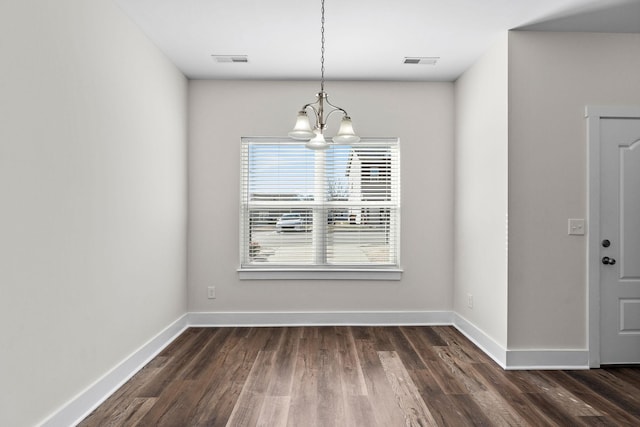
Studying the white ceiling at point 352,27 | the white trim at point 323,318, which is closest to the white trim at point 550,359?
the white trim at point 323,318

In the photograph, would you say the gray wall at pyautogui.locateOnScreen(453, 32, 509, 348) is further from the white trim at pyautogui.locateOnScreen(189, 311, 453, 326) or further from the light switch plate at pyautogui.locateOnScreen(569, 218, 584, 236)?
the light switch plate at pyautogui.locateOnScreen(569, 218, 584, 236)

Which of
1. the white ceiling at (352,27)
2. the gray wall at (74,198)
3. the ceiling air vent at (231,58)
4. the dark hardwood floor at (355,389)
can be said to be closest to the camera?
the gray wall at (74,198)

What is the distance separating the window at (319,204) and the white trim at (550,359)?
1.60 m

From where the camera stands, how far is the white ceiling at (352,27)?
2.87 meters

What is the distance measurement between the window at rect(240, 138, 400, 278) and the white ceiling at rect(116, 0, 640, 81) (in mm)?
926

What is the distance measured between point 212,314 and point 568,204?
362 cm

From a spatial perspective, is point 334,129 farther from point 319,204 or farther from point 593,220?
point 593,220

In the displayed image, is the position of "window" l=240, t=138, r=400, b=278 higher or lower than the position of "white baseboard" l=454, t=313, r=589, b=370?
higher

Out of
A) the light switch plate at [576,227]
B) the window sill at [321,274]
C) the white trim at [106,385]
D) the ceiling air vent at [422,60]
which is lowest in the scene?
the white trim at [106,385]

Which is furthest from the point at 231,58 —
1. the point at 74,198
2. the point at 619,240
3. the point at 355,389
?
the point at 619,240

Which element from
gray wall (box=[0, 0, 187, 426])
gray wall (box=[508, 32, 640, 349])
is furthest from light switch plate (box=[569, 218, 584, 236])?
gray wall (box=[0, 0, 187, 426])

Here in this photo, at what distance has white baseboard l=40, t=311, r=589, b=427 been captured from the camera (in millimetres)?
2492

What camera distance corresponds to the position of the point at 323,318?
4.43 metres

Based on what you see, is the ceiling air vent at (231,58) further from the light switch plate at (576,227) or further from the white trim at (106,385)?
the light switch plate at (576,227)
